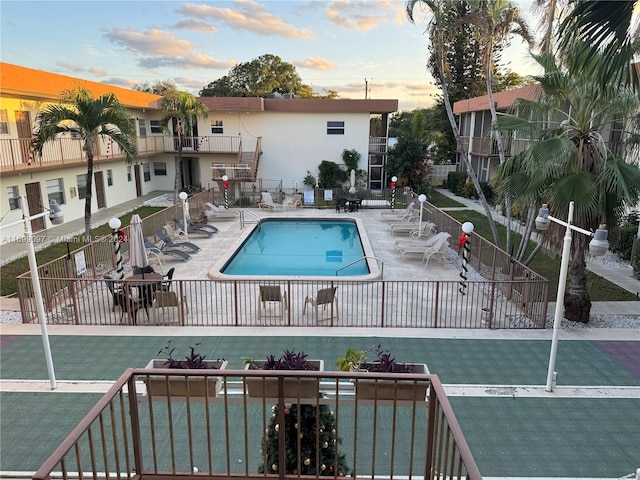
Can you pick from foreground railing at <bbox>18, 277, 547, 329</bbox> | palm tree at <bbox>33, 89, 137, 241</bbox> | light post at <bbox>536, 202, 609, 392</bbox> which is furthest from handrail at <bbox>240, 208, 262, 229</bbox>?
light post at <bbox>536, 202, 609, 392</bbox>

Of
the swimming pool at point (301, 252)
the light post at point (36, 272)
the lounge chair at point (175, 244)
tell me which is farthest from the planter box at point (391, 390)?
the lounge chair at point (175, 244)

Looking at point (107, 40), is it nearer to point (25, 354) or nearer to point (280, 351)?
point (25, 354)

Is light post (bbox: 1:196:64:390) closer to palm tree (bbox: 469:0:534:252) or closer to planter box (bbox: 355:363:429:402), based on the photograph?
planter box (bbox: 355:363:429:402)

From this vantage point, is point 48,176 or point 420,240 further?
point 48,176

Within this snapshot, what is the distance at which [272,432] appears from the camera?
13.8ft

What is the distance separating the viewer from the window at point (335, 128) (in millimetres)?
27391

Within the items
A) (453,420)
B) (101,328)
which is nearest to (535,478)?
(453,420)

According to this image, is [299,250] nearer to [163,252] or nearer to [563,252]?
[163,252]

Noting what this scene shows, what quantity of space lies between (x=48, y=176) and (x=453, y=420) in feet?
67.5

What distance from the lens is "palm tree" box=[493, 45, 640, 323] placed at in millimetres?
8328

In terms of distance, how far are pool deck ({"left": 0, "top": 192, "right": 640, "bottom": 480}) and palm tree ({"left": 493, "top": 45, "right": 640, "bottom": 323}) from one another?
235 centimetres

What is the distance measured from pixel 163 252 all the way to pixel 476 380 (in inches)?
414

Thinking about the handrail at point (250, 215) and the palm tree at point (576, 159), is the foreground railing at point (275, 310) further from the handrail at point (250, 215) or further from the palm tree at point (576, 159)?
the handrail at point (250, 215)

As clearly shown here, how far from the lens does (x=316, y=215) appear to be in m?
22.1
